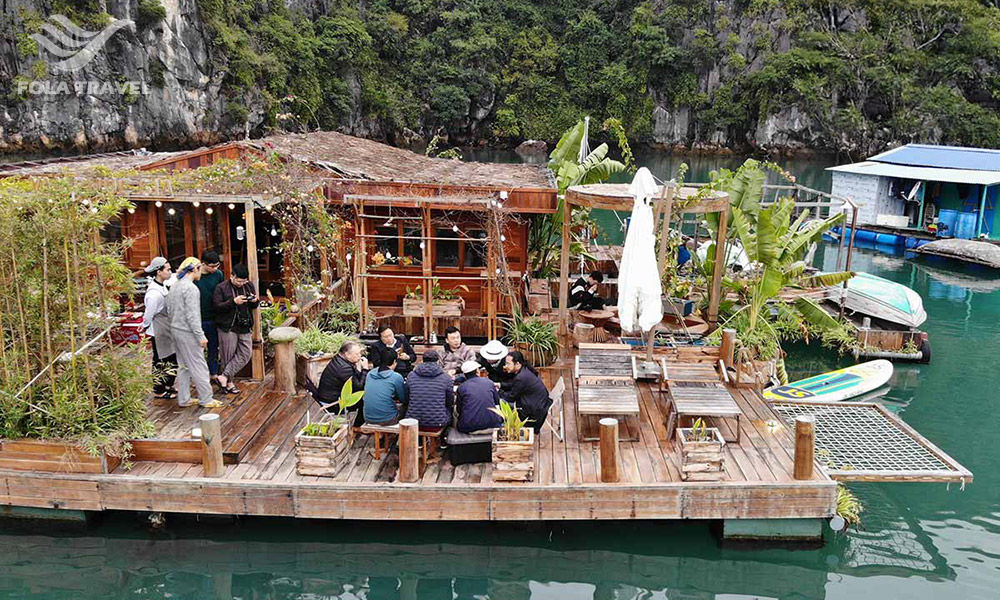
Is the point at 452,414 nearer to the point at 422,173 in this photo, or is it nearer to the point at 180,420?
the point at 180,420

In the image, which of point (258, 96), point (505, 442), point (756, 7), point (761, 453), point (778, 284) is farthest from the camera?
point (756, 7)

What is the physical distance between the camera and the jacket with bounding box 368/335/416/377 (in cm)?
932

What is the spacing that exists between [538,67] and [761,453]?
6355 centimetres

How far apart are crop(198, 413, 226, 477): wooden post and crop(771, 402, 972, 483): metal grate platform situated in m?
6.82

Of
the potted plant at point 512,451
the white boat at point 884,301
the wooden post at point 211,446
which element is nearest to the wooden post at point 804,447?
the potted plant at point 512,451

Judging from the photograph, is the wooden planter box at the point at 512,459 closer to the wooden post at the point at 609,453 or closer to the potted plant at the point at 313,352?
the wooden post at the point at 609,453

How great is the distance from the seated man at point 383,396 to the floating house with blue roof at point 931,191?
84.1 ft

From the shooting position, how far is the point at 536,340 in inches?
471

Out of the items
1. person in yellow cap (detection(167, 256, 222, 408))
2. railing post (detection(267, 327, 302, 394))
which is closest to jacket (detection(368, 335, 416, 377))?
railing post (detection(267, 327, 302, 394))

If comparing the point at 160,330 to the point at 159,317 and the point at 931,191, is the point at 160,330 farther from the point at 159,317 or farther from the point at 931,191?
the point at 931,191

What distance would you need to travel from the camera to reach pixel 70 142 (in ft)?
144

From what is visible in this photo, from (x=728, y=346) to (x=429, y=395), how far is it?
5.12 metres

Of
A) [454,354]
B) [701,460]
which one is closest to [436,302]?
[454,354]

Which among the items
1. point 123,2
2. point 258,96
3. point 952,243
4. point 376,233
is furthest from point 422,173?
point 258,96
